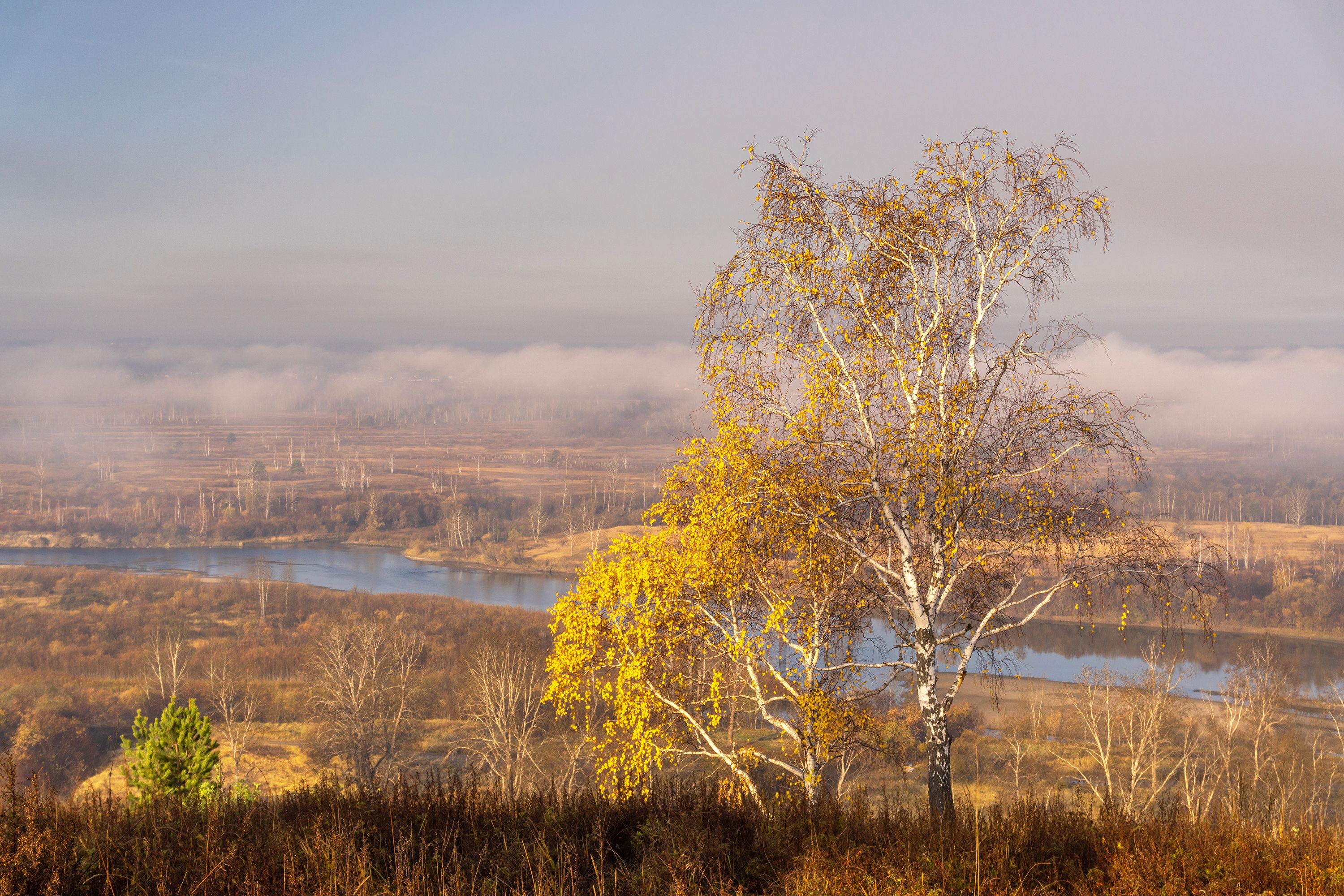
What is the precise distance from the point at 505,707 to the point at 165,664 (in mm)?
38759

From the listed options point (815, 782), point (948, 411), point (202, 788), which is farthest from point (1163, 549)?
point (202, 788)

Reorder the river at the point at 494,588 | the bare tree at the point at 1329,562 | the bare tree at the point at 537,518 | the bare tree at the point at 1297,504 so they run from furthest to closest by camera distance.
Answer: the bare tree at the point at 1297,504 → the bare tree at the point at 537,518 → the bare tree at the point at 1329,562 → the river at the point at 494,588

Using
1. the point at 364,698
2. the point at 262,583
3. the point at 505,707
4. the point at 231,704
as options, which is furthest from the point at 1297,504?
the point at 231,704

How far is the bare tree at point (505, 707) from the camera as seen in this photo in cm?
3178

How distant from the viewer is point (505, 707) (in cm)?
3731

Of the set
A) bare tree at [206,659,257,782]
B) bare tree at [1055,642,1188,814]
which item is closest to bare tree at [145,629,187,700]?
bare tree at [206,659,257,782]

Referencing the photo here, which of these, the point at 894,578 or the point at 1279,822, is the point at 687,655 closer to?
the point at 894,578

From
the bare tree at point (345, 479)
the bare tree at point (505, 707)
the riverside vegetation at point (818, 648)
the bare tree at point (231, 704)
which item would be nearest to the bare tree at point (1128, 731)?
the bare tree at point (505, 707)

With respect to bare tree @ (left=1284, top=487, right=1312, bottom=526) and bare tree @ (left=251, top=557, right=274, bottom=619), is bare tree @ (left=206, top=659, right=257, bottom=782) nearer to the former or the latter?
bare tree @ (left=251, top=557, right=274, bottom=619)

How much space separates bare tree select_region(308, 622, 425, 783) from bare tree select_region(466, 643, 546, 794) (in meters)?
3.48

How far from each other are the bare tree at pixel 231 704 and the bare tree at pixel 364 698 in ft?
10.9

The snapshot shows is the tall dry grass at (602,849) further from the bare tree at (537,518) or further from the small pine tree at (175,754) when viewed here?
the bare tree at (537,518)

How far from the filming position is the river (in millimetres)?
65812

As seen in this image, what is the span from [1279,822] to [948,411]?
467 centimetres
